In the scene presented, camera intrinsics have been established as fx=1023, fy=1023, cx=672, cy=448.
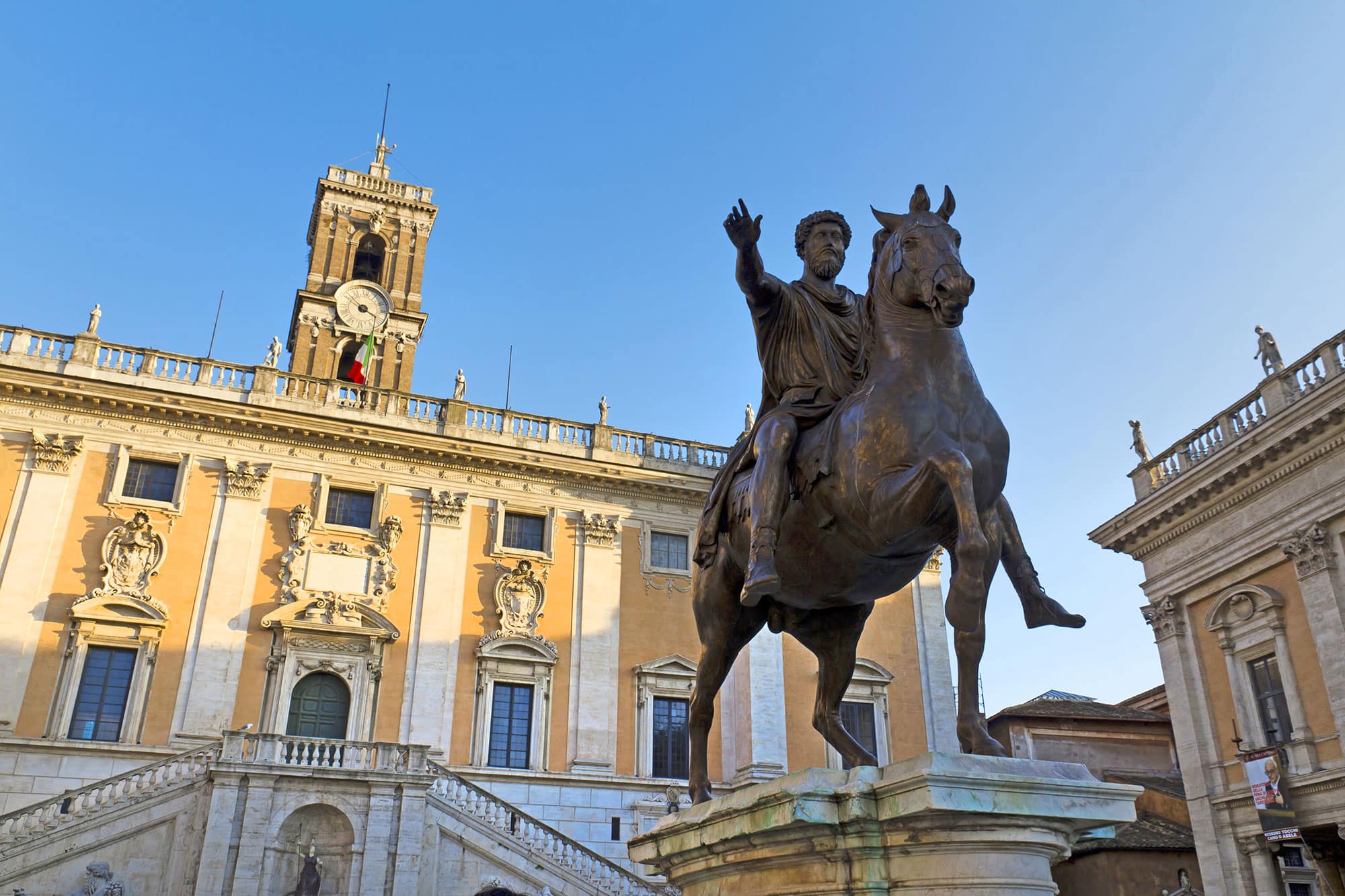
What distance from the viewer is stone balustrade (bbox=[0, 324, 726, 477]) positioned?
24.7 meters

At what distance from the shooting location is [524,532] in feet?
90.0

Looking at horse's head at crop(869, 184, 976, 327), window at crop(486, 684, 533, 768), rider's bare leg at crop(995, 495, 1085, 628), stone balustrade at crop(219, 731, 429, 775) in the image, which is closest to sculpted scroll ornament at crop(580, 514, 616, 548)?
window at crop(486, 684, 533, 768)

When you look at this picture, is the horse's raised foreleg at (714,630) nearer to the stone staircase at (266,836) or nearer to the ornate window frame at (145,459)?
the stone staircase at (266,836)

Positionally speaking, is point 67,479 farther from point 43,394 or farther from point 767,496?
point 767,496

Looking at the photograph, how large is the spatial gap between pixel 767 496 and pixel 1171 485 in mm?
23137

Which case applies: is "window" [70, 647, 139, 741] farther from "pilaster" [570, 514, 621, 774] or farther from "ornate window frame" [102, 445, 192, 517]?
"pilaster" [570, 514, 621, 774]

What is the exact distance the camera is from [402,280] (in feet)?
125

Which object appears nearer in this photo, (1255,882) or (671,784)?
(1255,882)

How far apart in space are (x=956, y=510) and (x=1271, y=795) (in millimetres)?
21379

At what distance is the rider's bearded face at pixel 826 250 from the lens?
5.75m

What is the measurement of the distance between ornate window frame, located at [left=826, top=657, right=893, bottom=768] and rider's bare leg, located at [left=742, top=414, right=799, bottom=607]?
2381 cm

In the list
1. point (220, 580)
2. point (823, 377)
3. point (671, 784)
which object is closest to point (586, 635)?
point (671, 784)

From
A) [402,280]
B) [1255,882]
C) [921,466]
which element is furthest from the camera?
[402,280]

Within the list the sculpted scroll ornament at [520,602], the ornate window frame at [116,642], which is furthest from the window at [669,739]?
the ornate window frame at [116,642]
